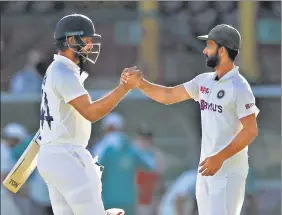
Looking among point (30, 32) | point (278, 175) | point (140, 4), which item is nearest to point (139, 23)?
point (140, 4)

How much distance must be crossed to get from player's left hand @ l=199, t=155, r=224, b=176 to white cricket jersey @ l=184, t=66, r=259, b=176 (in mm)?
169

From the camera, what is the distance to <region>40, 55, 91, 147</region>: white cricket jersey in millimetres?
6768

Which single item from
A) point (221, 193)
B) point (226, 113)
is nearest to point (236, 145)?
point (226, 113)

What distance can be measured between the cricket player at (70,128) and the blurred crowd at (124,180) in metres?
4.24

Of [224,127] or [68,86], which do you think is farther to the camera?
[224,127]

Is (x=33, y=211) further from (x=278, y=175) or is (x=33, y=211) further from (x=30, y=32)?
(x=30, y=32)

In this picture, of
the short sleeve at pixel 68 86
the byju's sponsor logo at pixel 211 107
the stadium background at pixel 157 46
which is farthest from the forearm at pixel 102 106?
the stadium background at pixel 157 46

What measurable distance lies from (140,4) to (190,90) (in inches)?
321

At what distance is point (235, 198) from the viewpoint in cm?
707

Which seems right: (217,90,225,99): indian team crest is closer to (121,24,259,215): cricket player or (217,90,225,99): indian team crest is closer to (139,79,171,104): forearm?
(121,24,259,215): cricket player

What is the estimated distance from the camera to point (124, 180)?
11.4 meters

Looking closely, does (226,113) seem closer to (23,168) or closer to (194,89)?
(194,89)

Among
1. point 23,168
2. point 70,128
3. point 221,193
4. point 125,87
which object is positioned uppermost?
point 125,87

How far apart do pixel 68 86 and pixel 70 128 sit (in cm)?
28
